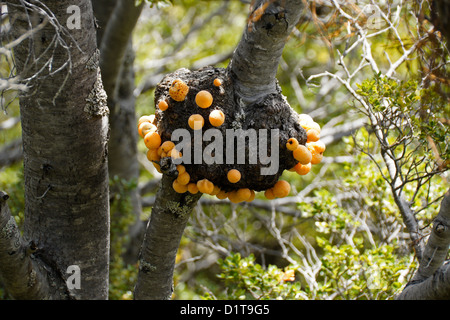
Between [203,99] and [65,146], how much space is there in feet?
2.67

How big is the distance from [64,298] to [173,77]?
1.42 meters

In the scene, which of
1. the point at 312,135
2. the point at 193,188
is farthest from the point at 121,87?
the point at 312,135

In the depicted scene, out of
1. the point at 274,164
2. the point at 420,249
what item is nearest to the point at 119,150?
the point at 274,164

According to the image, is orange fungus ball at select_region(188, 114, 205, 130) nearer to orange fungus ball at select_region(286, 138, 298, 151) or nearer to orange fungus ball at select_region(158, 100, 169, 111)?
orange fungus ball at select_region(158, 100, 169, 111)

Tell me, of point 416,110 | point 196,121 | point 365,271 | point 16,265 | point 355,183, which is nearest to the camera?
point 196,121

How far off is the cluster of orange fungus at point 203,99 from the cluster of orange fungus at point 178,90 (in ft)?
0.24

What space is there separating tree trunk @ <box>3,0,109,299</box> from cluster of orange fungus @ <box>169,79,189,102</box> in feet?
1.46

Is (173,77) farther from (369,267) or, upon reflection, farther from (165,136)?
(369,267)

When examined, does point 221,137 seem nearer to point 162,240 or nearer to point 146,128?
point 146,128

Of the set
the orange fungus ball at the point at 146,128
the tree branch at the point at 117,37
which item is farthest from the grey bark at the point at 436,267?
the tree branch at the point at 117,37

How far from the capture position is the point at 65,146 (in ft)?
7.02

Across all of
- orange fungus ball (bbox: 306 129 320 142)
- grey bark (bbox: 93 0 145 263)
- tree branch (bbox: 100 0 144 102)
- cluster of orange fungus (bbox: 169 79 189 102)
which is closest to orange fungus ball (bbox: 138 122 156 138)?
cluster of orange fungus (bbox: 169 79 189 102)

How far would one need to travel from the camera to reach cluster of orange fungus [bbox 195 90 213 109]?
1.79m

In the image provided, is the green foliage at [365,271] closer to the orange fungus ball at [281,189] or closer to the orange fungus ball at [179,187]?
the orange fungus ball at [281,189]
